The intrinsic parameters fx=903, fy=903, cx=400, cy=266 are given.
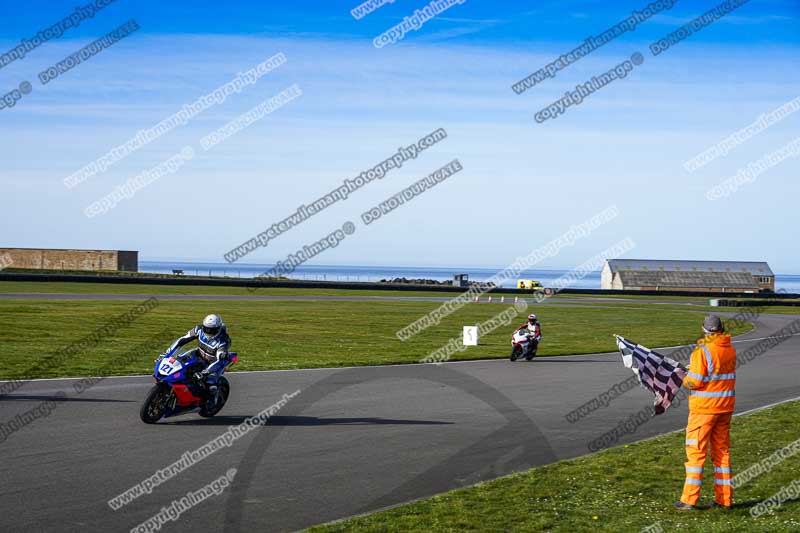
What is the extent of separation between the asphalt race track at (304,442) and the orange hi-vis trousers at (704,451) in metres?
2.32

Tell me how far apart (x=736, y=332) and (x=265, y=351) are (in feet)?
74.8

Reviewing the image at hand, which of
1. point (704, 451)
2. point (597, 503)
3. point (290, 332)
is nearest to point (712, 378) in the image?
point (704, 451)

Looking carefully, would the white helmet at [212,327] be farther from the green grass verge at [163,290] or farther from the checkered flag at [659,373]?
the green grass verge at [163,290]

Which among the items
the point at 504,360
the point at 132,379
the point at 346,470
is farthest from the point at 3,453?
the point at 504,360

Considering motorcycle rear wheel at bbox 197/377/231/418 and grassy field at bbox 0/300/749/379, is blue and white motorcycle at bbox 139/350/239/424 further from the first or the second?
grassy field at bbox 0/300/749/379

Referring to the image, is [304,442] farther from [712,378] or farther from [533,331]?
[533,331]

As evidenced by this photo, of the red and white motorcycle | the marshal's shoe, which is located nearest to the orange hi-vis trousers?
the marshal's shoe

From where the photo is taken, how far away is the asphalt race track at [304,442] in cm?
830

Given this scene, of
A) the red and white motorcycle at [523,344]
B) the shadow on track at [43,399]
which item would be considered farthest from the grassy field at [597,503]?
the red and white motorcycle at [523,344]

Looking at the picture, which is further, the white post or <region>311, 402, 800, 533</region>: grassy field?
the white post

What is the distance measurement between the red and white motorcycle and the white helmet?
38.5 ft

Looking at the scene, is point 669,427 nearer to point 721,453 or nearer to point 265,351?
point 721,453

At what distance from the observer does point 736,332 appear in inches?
1510

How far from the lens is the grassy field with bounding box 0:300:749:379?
70.5 ft
